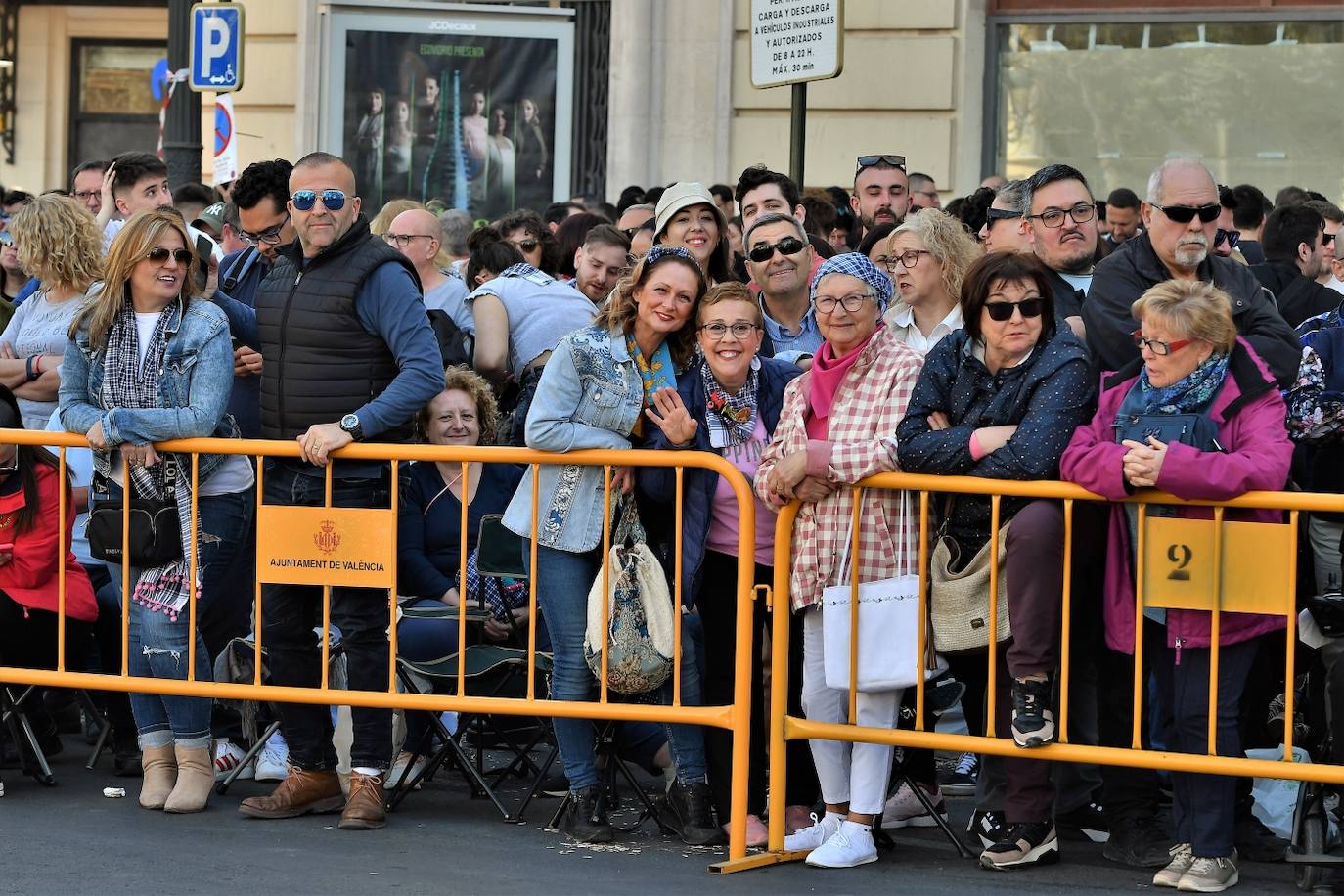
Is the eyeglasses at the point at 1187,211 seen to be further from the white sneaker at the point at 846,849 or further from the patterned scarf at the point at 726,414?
the white sneaker at the point at 846,849

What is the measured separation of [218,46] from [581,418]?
745cm

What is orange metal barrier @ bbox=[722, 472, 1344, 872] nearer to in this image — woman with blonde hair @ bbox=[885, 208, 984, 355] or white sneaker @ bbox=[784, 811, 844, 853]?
white sneaker @ bbox=[784, 811, 844, 853]

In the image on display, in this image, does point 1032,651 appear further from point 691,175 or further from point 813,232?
point 691,175

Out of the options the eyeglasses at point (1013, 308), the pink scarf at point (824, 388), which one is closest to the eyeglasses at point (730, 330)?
the pink scarf at point (824, 388)

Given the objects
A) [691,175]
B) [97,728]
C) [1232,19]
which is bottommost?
[97,728]

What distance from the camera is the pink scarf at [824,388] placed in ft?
21.5

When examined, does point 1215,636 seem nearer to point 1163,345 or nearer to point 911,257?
point 1163,345

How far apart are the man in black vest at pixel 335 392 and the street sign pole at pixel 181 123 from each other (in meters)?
6.24

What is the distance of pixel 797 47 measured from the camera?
34.9ft

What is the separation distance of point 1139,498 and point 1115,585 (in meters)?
0.35

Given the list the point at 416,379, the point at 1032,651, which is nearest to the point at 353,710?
the point at 416,379

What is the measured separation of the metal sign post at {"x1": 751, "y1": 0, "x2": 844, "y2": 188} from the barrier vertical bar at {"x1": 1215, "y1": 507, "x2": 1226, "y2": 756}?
14.7 ft

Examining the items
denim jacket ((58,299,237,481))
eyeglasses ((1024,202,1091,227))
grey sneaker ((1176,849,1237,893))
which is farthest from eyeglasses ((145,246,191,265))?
grey sneaker ((1176,849,1237,893))

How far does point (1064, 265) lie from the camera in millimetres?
7617
